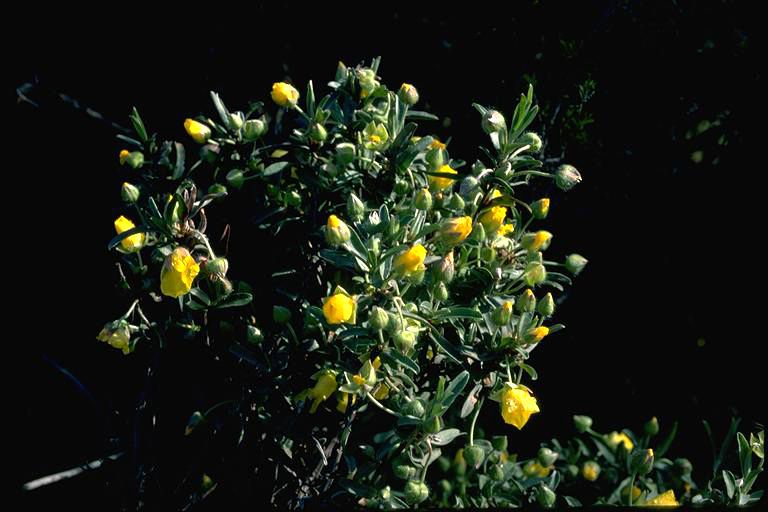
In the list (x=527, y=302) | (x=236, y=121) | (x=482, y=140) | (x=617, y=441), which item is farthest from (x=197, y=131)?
(x=617, y=441)

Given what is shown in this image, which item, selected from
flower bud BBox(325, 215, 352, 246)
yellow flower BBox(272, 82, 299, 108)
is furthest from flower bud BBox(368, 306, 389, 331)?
yellow flower BBox(272, 82, 299, 108)

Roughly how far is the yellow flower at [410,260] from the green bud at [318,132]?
298 mm

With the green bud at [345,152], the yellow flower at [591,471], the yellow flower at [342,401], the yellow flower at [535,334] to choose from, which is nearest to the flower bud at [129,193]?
the green bud at [345,152]

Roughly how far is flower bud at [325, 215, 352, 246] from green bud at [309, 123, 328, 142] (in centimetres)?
22

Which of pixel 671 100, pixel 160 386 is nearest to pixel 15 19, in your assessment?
pixel 160 386

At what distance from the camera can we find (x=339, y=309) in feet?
3.60

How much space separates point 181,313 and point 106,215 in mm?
646

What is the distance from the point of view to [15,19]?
1.85m

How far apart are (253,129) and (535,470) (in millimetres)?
975

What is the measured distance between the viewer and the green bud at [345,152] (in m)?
1.26

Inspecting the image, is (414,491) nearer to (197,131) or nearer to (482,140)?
(197,131)

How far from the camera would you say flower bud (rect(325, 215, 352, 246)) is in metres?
1.14

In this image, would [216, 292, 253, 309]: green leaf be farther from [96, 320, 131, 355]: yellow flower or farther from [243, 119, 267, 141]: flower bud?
[243, 119, 267, 141]: flower bud

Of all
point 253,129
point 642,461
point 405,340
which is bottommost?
point 642,461
